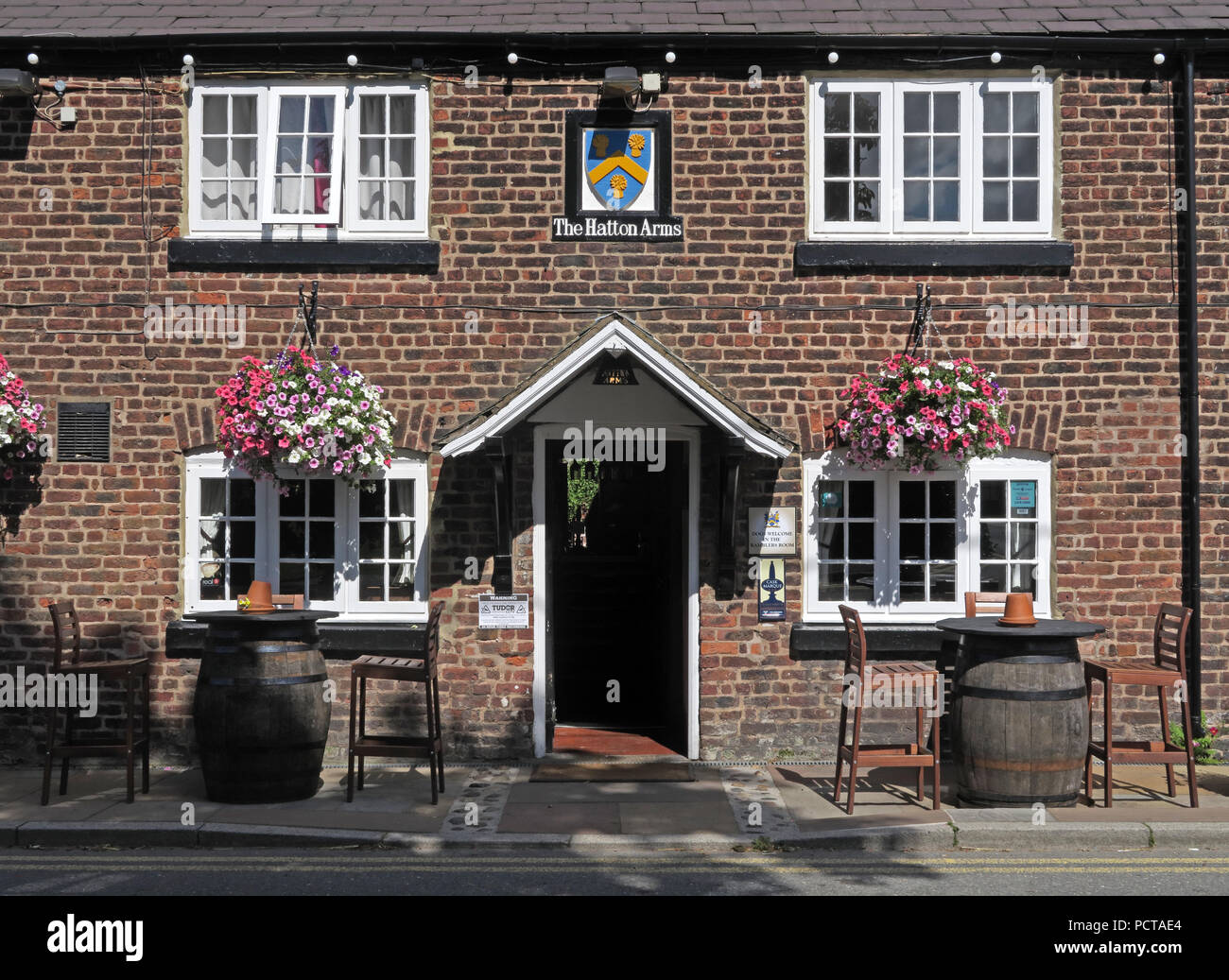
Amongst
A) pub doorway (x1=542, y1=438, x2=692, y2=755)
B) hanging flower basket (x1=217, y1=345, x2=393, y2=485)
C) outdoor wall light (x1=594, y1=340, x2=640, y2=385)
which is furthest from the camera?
pub doorway (x1=542, y1=438, x2=692, y2=755)

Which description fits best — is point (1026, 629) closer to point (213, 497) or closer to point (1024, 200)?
point (1024, 200)

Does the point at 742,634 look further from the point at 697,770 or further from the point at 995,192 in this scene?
the point at 995,192

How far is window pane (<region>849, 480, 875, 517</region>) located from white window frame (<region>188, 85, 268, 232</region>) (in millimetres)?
5308

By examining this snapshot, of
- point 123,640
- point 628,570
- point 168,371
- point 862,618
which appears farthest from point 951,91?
point 123,640

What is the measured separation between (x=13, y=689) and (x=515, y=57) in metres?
6.48

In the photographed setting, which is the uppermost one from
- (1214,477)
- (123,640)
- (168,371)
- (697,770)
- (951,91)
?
(951,91)

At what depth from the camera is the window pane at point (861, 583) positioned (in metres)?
10.3

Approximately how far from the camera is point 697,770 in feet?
32.7

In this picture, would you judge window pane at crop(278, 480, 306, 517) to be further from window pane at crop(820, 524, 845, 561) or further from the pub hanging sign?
window pane at crop(820, 524, 845, 561)

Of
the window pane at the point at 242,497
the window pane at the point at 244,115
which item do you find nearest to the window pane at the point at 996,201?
the window pane at the point at 244,115

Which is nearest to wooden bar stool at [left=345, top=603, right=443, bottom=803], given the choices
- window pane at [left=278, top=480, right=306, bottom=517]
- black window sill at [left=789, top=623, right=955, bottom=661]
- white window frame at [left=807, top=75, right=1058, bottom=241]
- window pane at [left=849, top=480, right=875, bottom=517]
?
window pane at [left=278, top=480, right=306, bottom=517]

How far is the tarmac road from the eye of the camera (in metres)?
6.92

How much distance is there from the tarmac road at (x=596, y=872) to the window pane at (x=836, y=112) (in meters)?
5.80

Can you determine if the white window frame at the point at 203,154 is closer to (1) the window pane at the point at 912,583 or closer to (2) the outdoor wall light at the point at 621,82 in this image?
(2) the outdoor wall light at the point at 621,82
